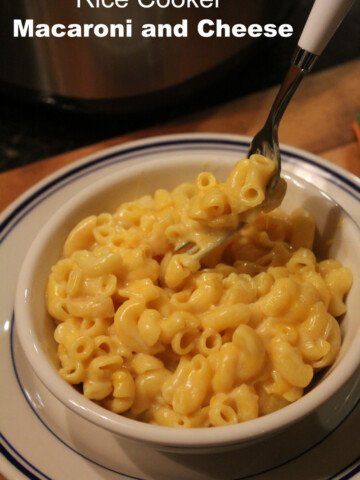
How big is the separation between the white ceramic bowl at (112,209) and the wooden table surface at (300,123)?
1.21 feet

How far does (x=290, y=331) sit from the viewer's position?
3.00 feet

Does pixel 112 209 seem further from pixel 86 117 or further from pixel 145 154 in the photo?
pixel 86 117

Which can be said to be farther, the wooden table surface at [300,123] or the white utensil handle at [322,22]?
the wooden table surface at [300,123]

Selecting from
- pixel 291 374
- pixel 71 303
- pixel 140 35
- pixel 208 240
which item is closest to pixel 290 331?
pixel 291 374

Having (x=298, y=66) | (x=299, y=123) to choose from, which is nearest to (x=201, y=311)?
(x=298, y=66)

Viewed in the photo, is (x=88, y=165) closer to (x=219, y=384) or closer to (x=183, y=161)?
(x=183, y=161)

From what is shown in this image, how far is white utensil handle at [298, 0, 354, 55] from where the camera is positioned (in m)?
0.81

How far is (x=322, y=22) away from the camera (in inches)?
32.7

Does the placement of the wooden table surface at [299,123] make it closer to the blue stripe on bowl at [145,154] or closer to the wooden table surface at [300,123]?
the wooden table surface at [300,123]

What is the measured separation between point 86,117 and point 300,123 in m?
0.58

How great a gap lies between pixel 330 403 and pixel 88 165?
720 mm

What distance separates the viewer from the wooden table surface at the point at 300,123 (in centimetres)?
144

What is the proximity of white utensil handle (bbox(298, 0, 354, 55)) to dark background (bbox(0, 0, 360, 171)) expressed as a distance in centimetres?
69

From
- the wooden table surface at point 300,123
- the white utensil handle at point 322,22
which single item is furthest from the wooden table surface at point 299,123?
the white utensil handle at point 322,22
